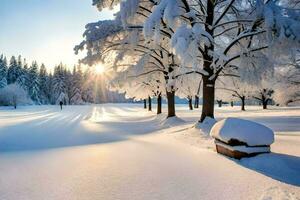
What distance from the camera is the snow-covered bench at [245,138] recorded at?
7473mm

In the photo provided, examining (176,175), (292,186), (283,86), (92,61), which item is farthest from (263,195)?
(283,86)

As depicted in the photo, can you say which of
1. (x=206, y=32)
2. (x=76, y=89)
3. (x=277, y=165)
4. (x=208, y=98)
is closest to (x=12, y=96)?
(x=76, y=89)

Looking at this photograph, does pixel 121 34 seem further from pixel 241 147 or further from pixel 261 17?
pixel 241 147

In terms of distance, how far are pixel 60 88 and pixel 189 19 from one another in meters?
79.8

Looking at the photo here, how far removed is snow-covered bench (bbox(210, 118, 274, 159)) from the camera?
747cm

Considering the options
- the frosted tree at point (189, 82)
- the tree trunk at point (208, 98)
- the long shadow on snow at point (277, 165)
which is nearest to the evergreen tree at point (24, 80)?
the frosted tree at point (189, 82)

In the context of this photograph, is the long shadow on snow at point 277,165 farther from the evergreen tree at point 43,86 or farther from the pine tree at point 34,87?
the evergreen tree at point 43,86

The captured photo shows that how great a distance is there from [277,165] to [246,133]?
0.97 metres

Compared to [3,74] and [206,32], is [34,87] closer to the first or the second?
[3,74]

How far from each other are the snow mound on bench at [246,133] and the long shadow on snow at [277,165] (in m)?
0.34

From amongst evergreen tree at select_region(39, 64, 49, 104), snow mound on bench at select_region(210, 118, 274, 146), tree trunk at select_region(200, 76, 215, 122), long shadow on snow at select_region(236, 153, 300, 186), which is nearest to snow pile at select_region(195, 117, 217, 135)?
tree trunk at select_region(200, 76, 215, 122)

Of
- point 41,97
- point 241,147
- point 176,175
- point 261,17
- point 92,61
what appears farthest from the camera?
point 41,97

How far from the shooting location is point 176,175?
251 inches

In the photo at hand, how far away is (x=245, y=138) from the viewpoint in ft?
24.4
